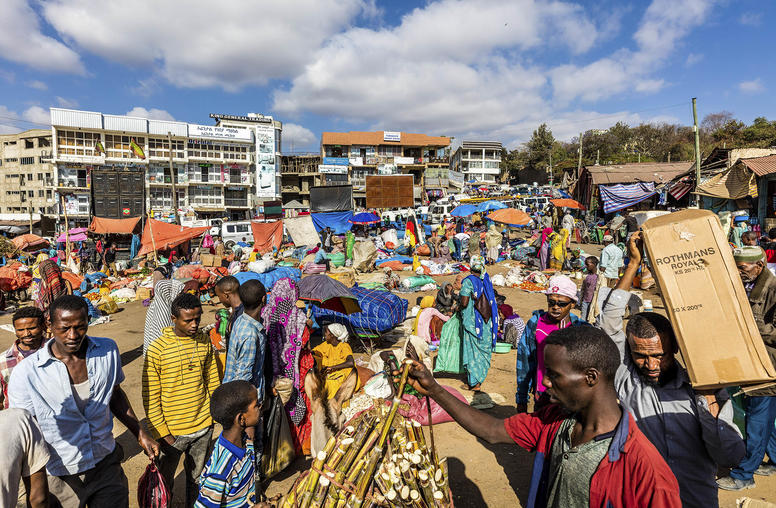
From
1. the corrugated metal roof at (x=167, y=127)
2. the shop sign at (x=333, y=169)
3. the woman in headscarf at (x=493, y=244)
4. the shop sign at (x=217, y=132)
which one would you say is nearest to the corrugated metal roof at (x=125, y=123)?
the corrugated metal roof at (x=167, y=127)

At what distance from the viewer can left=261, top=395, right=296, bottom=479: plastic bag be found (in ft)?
11.0

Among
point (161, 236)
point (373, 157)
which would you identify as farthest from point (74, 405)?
point (373, 157)

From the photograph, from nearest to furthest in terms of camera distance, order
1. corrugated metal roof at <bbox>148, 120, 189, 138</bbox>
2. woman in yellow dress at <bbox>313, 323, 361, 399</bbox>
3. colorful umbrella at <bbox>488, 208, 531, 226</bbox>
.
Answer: woman in yellow dress at <bbox>313, 323, 361, 399</bbox> < colorful umbrella at <bbox>488, 208, 531, 226</bbox> < corrugated metal roof at <bbox>148, 120, 189, 138</bbox>

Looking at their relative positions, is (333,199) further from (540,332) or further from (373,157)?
(540,332)

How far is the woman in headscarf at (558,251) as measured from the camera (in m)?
13.4

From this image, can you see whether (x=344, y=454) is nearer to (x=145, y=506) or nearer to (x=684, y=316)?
(x=145, y=506)

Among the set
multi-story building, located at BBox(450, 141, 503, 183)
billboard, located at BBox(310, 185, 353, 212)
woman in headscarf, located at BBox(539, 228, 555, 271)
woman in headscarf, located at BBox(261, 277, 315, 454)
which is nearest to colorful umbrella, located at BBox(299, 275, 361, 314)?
woman in headscarf, located at BBox(261, 277, 315, 454)

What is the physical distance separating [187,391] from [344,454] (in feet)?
5.52

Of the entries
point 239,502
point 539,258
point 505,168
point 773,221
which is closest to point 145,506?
point 239,502

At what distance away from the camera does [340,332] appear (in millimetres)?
4613

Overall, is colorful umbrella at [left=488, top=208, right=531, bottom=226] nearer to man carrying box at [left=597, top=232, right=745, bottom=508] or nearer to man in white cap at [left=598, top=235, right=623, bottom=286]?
man in white cap at [left=598, top=235, right=623, bottom=286]

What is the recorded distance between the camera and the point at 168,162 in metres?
37.6

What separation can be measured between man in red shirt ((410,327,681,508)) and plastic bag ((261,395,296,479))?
7.60 ft

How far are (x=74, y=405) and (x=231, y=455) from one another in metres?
0.93
